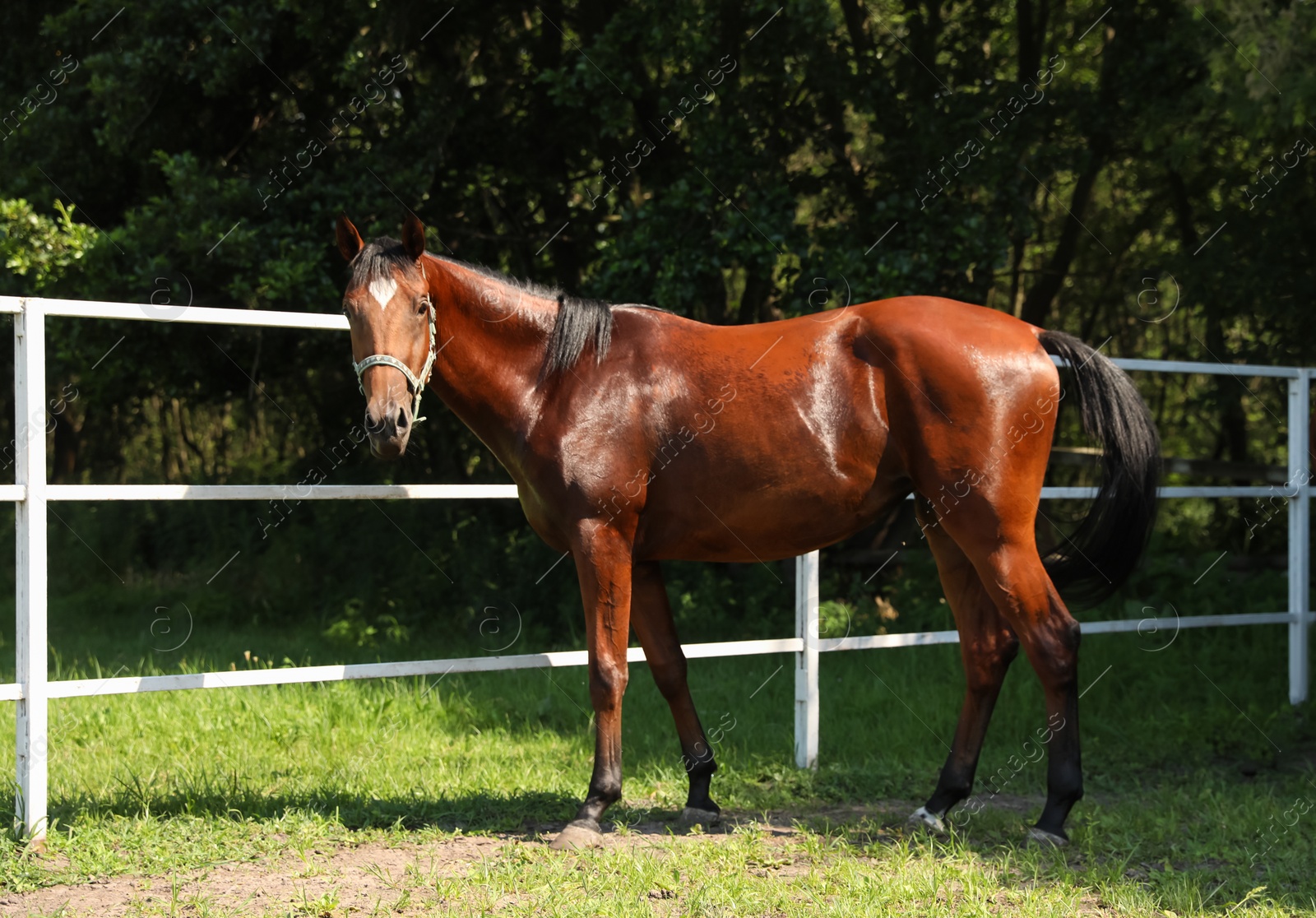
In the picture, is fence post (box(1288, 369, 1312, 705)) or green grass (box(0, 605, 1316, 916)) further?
fence post (box(1288, 369, 1312, 705))

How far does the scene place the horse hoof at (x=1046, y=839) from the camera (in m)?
3.71

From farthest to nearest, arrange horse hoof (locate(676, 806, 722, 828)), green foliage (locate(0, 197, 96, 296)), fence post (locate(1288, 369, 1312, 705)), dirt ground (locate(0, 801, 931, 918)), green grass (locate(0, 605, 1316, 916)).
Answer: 1. green foliage (locate(0, 197, 96, 296))
2. fence post (locate(1288, 369, 1312, 705))
3. horse hoof (locate(676, 806, 722, 828))
4. green grass (locate(0, 605, 1316, 916))
5. dirt ground (locate(0, 801, 931, 918))

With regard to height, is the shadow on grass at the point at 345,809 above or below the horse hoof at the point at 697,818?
above

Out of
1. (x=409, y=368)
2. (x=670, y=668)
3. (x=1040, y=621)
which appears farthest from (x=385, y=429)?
(x=1040, y=621)

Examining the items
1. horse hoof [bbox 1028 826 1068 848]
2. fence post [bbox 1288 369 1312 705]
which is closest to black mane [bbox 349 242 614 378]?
horse hoof [bbox 1028 826 1068 848]

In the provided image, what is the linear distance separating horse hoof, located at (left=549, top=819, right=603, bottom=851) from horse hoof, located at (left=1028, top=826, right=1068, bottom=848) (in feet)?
4.71

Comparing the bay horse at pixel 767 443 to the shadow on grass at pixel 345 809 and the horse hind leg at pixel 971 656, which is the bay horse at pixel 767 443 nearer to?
the horse hind leg at pixel 971 656

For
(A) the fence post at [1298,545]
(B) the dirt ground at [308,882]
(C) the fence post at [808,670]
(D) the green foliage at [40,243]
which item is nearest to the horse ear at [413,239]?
(B) the dirt ground at [308,882]

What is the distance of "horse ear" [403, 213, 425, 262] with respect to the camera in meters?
3.50

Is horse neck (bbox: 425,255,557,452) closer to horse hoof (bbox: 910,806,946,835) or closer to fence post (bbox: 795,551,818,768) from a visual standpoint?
fence post (bbox: 795,551,818,768)

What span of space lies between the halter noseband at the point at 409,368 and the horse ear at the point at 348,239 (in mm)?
294

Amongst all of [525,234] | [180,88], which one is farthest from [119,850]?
[525,234]

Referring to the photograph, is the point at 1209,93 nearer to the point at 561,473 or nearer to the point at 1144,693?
the point at 1144,693

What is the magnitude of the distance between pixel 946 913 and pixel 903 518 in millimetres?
6291
